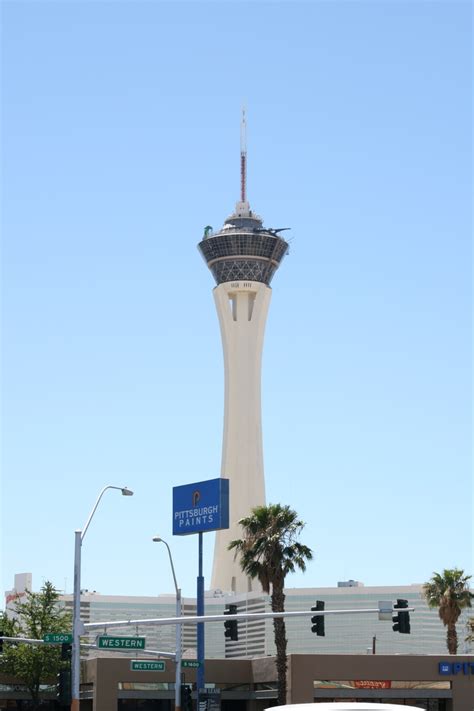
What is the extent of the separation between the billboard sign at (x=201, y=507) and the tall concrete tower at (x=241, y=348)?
8576 cm

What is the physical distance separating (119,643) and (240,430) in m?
103

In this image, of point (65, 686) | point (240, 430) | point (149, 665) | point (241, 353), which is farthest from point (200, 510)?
point (241, 353)

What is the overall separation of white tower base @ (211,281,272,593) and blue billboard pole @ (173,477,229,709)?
285 feet

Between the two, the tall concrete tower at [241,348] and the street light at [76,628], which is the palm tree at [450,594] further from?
the tall concrete tower at [241,348]

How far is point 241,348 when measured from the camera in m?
154

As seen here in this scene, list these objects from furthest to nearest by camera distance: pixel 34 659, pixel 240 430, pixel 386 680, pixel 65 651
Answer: pixel 240 430 < pixel 34 659 < pixel 386 680 < pixel 65 651

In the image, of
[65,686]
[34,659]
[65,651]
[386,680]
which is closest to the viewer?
[65,686]

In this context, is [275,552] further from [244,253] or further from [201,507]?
[244,253]

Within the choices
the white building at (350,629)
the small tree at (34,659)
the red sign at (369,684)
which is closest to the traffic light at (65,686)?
the red sign at (369,684)

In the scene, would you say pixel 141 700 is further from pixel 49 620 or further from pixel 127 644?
pixel 127 644

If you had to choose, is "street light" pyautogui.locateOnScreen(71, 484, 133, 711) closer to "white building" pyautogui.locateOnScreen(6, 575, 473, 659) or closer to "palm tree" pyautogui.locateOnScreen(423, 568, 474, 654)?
"palm tree" pyautogui.locateOnScreen(423, 568, 474, 654)

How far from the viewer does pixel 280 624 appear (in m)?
65.4

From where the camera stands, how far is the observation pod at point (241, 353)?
151500mm

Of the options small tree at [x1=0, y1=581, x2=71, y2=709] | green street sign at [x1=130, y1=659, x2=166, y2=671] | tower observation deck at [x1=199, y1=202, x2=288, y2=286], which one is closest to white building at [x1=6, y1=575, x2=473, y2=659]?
small tree at [x1=0, y1=581, x2=71, y2=709]
